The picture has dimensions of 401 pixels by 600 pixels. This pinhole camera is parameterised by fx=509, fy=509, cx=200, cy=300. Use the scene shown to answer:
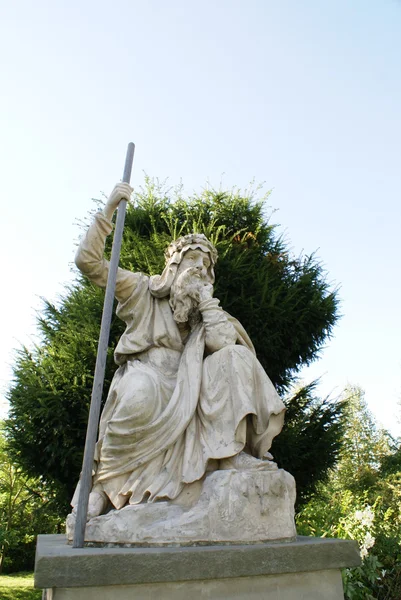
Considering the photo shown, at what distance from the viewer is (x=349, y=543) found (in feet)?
8.73

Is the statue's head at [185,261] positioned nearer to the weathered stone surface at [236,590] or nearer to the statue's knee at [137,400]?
the statue's knee at [137,400]

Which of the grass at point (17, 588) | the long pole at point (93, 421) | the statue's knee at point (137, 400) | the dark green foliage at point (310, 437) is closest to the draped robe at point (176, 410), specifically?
the statue's knee at point (137, 400)

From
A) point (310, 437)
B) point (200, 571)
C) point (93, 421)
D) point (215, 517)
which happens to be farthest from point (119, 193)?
point (310, 437)

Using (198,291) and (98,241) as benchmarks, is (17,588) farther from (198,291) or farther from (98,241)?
(98,241)

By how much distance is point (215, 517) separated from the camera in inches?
105

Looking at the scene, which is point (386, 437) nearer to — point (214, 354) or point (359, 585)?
point (359, 585)

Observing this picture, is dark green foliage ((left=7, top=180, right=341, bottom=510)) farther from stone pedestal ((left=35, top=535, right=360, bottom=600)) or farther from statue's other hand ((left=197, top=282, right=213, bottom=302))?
stone pedestal ((left=35, top=535, right=360, bottom=600))

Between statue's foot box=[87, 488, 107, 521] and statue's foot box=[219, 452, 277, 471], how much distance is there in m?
0.70

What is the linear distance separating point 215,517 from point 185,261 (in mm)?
1968

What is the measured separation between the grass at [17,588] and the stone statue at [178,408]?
7.90 meters

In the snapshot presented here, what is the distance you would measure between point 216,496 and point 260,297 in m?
6.60

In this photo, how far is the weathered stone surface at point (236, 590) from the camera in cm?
220

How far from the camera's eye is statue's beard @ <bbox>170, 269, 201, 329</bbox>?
367cm

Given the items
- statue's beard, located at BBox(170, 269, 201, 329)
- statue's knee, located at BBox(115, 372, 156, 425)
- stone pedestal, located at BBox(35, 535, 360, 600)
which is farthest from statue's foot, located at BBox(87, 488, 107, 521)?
statue's beard, located at BBox(170, 269, 201, 329)
